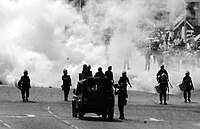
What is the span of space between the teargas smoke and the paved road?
16.0 metres

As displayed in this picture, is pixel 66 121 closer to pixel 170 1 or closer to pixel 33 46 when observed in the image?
pixel 170 1

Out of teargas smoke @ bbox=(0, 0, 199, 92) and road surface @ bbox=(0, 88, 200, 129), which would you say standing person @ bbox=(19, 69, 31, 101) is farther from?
teargas smoke @ bbox=(0, 0, 199, 92)

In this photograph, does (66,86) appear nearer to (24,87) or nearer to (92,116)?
(24,87)

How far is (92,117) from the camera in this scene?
95.7 feet

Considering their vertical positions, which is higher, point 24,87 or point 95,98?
point 24,87

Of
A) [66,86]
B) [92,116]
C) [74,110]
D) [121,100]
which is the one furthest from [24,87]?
[121,100]

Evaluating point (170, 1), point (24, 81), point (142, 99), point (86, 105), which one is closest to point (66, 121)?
point (86, 105)

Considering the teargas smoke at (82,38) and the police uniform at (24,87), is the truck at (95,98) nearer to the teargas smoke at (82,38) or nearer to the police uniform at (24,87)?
the police uniform at (24,87)

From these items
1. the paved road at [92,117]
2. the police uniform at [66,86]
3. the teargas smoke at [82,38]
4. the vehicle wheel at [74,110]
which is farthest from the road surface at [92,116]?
the teargas smoke at [82,38]

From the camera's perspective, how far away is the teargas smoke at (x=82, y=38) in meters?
53.7

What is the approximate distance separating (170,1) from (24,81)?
17.4 metres

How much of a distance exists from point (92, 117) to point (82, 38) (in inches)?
1277

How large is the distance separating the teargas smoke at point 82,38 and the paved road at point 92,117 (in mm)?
16019

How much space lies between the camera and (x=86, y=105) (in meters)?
27.2
